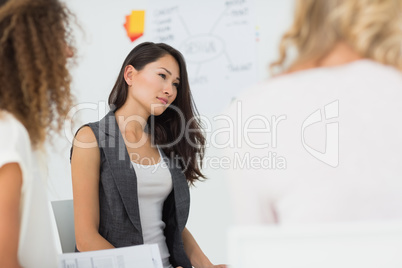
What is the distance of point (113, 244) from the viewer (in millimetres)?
1526

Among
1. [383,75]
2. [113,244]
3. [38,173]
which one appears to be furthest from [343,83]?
[113,244]

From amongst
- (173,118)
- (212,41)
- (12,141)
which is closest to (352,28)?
(12,141)

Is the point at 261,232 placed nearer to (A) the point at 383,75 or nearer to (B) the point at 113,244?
(A) the point at 383,75

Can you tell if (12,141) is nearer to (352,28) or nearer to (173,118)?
(352,28)

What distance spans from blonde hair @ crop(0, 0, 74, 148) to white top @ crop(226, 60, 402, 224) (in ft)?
1.37

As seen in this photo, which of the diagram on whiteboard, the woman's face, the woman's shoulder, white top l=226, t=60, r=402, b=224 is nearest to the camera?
white top l=226, t=60, r=402, b=224

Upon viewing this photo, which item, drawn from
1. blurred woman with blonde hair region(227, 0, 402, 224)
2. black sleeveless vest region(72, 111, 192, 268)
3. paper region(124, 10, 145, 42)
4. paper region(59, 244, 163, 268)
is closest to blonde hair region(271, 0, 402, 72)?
blurred woman with blonde hair region(227, 0, 402, 224)

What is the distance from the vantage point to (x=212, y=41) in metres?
2.61

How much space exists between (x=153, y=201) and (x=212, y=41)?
1.31 metres

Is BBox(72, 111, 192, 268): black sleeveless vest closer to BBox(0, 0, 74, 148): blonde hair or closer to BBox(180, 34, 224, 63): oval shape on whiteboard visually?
BBox(0, 0, 74, 148): blonde hair

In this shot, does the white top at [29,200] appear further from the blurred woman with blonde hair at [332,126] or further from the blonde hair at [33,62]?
the blurred woman with blonde hair at [332,126]

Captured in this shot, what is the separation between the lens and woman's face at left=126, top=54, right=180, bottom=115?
1.69 meters

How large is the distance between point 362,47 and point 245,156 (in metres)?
0.26

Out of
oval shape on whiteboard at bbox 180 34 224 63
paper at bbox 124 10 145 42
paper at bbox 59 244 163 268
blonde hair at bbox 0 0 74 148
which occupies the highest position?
paper at bbox 124 10 145 42
